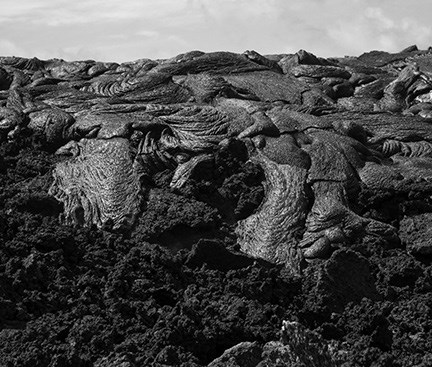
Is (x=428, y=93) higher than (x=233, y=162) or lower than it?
higher

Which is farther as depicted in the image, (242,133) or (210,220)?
(242,133)

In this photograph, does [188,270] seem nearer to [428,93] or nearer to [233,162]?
[233,162]

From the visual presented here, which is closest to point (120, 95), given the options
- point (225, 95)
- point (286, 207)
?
point (225, 95)

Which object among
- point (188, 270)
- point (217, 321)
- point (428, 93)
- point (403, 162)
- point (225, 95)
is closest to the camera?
point (217, 321)

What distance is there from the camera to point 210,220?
46.9 ft

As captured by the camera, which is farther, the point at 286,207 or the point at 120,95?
the point at 120,95

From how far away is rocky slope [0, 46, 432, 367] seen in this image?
11742mm

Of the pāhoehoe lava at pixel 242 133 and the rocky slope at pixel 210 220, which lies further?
the pāhoehoe lava at pixel 242 133

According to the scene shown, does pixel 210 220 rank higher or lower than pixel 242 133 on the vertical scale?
lower

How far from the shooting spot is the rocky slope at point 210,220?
38.5 feet

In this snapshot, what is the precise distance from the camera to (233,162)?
1522cm

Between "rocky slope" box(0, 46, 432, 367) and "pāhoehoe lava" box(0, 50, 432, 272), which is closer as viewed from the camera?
"rocky slope" box(0, 46, 432, 367)

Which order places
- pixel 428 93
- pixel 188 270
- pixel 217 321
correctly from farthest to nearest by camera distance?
pixel 428 93
pixel 188 270
pixel 217 321

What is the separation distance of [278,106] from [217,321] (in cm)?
567
